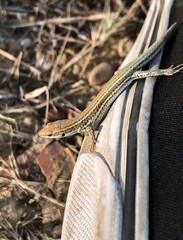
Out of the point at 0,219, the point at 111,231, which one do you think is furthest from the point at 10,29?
the point at 111,231

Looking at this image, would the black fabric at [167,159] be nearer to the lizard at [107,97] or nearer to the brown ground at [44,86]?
the lizard at [107,97]

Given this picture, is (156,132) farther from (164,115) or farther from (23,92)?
(23,92)

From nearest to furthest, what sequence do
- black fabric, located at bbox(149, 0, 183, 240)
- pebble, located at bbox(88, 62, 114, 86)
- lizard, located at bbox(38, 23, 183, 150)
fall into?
black fabric, located at bbox(149, 0, 183, 240), lizard, located at bbox(38, 23, 183, 150), pebble, located at bbox(88, 62, 114, 86)

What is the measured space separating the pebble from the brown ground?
0.23 feet

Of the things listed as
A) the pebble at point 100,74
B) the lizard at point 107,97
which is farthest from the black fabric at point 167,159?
the pebble at point 100,74

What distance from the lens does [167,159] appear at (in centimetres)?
114

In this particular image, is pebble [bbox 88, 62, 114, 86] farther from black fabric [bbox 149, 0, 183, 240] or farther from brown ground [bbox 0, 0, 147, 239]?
black fabric [bbox 149, 0, 183, 240]

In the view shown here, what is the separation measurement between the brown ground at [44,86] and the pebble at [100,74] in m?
0.07

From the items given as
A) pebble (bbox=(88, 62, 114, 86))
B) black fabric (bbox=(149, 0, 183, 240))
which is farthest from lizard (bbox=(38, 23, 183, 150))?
pebble (bbox=(88, 62, 114, 86))

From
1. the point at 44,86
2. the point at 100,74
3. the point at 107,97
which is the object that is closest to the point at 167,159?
the point at 107,97

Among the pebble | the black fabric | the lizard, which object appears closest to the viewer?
the black fabric

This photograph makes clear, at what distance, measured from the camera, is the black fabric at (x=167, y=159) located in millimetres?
1014

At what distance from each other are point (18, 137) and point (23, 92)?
15.9 inches

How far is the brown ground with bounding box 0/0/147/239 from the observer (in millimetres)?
1663
